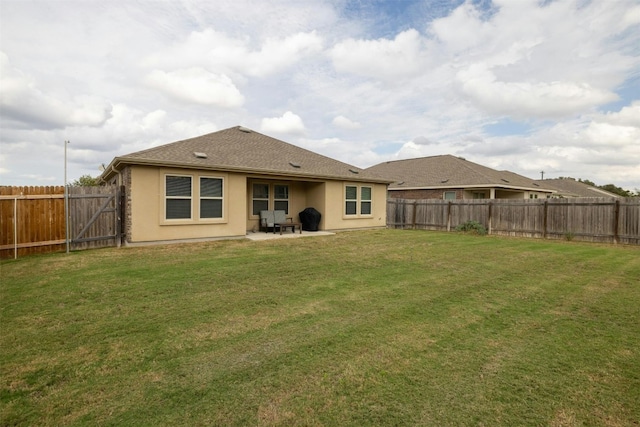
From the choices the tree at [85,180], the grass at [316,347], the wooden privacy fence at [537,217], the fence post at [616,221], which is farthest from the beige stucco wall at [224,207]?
the tree at [85,180]

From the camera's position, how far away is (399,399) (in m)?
2.54

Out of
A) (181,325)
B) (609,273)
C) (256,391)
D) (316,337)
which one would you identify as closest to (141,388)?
(256,391)

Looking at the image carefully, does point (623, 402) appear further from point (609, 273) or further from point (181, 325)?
point (609, 273)

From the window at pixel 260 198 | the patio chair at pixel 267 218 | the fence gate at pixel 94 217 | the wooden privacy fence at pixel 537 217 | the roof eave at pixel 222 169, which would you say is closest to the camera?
the fence gate at pixel 94 217

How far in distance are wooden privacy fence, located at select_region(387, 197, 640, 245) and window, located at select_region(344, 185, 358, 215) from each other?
3.79 metres

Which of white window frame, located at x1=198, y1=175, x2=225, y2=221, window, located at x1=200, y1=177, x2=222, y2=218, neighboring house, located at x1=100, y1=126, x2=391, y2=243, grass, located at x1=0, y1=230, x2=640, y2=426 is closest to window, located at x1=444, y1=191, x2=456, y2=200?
neighboring house, located at x1=100, y1=126, x2=391, y2=243

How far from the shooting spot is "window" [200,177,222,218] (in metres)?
11.2

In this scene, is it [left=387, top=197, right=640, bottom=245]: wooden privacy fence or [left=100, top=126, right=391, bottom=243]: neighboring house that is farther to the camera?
[left=387, top=197, right=640, bottom=245]: wooden privacy fence

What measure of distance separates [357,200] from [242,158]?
6.54 meters

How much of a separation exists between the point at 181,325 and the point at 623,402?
15.0ft

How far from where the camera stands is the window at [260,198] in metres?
13.9

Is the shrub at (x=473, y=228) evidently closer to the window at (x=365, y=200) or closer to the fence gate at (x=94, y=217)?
the window at (x=365, y=200)

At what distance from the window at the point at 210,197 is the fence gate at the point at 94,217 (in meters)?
2.62

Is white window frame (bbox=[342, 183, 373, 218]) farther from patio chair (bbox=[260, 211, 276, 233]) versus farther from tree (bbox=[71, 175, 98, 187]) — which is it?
tree (bbox=[71, 175, 98, 187])
